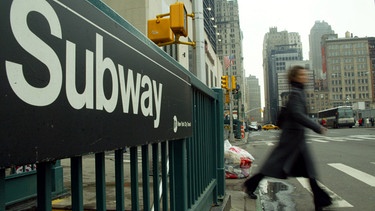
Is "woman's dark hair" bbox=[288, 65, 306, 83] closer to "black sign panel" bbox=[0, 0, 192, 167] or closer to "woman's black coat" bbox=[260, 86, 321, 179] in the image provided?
"woman's black coat" bbox=[260, 86, 321, 179]

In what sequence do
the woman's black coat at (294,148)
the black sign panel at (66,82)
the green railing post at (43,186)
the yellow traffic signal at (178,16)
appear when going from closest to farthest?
the black sign panel at (66,82) → the green railing post at (43,186) → the woman's black coat at (294,148) → the yellow traffic signal at (178,16)

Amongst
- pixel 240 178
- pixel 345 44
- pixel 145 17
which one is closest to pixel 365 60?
pixel 345 44

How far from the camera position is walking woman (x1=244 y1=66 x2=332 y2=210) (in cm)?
451

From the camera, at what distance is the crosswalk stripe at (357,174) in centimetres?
743

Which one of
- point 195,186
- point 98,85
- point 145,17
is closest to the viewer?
point 98,85

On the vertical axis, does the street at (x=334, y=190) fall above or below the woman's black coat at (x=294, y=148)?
below

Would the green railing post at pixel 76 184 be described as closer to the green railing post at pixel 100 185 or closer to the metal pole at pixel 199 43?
the green railing post at pixel 100 185

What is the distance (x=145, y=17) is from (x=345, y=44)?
131625mm

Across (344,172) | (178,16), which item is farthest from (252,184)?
(344,172)

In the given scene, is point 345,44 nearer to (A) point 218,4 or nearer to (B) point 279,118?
(A) point 218,4

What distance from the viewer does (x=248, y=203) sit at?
18.0 feet

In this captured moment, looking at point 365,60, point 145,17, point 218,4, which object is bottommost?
point 145,17

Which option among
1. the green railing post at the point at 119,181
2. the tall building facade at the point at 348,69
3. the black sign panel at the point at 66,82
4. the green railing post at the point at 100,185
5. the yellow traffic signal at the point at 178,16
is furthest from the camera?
the tall building facade at the point at 348,69

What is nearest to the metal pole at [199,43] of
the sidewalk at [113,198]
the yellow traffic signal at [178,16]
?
the yellow traffic signal at [178,16]
